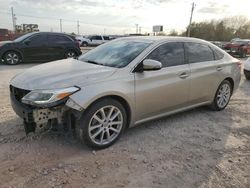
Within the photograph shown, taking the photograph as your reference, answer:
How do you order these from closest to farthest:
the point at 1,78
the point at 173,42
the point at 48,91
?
the point at 48,91
the point at 173,42
the point at 1,78

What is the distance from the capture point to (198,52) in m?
5.13

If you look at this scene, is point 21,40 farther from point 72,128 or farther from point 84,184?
point 84,184

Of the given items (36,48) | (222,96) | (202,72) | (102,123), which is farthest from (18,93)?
(36,48)

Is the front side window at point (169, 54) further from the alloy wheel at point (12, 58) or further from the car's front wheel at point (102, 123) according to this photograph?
the alloy wheel at point (12, 58)

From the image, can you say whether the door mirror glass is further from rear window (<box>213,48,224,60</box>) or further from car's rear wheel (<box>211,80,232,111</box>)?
car's rear wheel (<box>211,80,232,111</box>)

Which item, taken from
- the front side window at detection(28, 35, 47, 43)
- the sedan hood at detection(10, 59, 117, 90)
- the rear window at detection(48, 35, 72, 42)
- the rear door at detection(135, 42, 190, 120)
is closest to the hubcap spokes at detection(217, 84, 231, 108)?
the rear door at detection(135, 42, 190, 120)

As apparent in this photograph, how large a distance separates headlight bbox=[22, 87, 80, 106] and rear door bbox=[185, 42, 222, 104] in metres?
2.36

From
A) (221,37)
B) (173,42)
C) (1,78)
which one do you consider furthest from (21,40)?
(221,37)

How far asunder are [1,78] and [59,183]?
257 inches

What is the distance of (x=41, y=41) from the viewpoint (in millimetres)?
12398

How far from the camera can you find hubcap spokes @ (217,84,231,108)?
5649 mm

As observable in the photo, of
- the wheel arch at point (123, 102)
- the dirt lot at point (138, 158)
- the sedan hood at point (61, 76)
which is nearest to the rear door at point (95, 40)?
the dirt lot at point (138, 158)

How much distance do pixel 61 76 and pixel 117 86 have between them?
0.79 m

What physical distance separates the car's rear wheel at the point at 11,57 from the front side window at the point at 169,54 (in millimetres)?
9209
